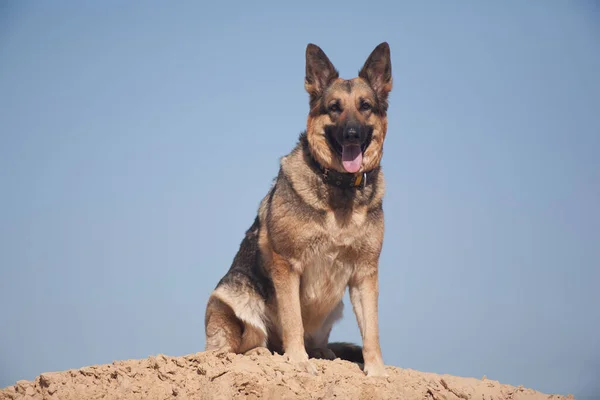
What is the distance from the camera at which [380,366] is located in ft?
24.1

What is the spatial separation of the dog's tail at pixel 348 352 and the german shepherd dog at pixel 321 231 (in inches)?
23.2

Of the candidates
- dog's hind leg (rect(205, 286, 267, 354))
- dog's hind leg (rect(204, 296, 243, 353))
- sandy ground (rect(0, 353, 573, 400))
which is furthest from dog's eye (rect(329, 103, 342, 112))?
sandy ground (rect(0, 353, 573, 400))

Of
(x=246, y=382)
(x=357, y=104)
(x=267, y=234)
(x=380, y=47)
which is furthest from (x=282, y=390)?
(x=380, y=47)

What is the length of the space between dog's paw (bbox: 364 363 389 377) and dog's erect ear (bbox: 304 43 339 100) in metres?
3.05

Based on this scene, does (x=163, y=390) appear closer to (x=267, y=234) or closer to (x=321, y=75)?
(x=267, y=234)

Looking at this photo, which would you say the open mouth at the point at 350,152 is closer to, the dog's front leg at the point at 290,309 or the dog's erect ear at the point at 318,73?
the dog's erect ear at the point at 318,73

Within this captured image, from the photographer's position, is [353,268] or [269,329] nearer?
[353,268]

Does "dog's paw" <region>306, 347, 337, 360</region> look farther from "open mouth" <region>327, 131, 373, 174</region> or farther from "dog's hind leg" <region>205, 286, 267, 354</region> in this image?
"open mouth" <region>327, 131, 373, 174</region>

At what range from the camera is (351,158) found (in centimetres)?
747

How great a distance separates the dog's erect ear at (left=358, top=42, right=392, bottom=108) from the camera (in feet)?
25.4

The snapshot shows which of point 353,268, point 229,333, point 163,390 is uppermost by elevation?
point 353,268

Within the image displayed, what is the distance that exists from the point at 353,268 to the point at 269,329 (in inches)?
51.6

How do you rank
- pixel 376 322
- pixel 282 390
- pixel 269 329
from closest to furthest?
1. pixel 282 390
2. pixel 376 322
3. pixel 269 329

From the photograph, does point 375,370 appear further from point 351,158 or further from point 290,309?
point 351,158
